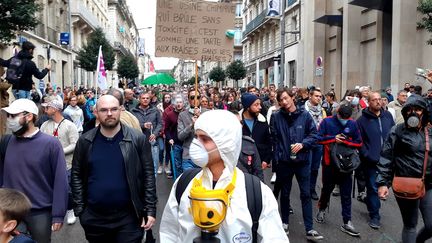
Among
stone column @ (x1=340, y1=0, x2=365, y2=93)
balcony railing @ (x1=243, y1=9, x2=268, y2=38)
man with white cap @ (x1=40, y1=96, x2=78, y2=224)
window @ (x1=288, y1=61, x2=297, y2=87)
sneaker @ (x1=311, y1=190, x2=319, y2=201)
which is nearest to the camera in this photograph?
man with white cap @ (x1=40, y1=96, x2=78, y2=224)

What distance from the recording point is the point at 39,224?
4.13 metres

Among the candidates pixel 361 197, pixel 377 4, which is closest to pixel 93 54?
pixel 377 4

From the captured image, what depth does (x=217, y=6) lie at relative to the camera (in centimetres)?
707

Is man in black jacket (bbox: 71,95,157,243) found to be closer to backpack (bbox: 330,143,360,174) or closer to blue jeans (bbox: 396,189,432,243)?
blue jeans (bbox: 396,189,432,243)

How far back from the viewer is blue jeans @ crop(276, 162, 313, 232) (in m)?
6.15

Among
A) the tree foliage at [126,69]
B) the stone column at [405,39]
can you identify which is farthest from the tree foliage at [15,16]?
the tree foliage at [126,69]

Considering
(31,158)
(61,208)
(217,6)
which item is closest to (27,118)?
(31,158)

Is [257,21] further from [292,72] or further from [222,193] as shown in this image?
[222,193]

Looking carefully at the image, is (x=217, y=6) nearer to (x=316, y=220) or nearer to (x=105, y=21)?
(x=316, y=220)

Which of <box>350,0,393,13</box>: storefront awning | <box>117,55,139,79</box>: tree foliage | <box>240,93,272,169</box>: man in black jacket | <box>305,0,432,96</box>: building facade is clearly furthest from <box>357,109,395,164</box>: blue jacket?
<box>117,55,139,79</box>: tree foliage

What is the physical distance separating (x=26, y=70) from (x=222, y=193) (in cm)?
834

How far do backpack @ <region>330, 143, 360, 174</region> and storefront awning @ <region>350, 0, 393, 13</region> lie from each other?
15448 mm

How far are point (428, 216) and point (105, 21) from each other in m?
65.7

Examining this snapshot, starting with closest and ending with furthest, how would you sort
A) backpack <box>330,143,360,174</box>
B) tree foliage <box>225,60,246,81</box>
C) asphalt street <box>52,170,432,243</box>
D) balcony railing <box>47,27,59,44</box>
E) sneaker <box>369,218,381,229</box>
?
asphalt street <box>52,170,432,243</box>
backpack <box>330,143,360,174</box>
sneaker <box>369,218,381,229</box>
balcony railing <box>47,27,59,44</box>
tree foliage <box>225,60,246,81</box>
